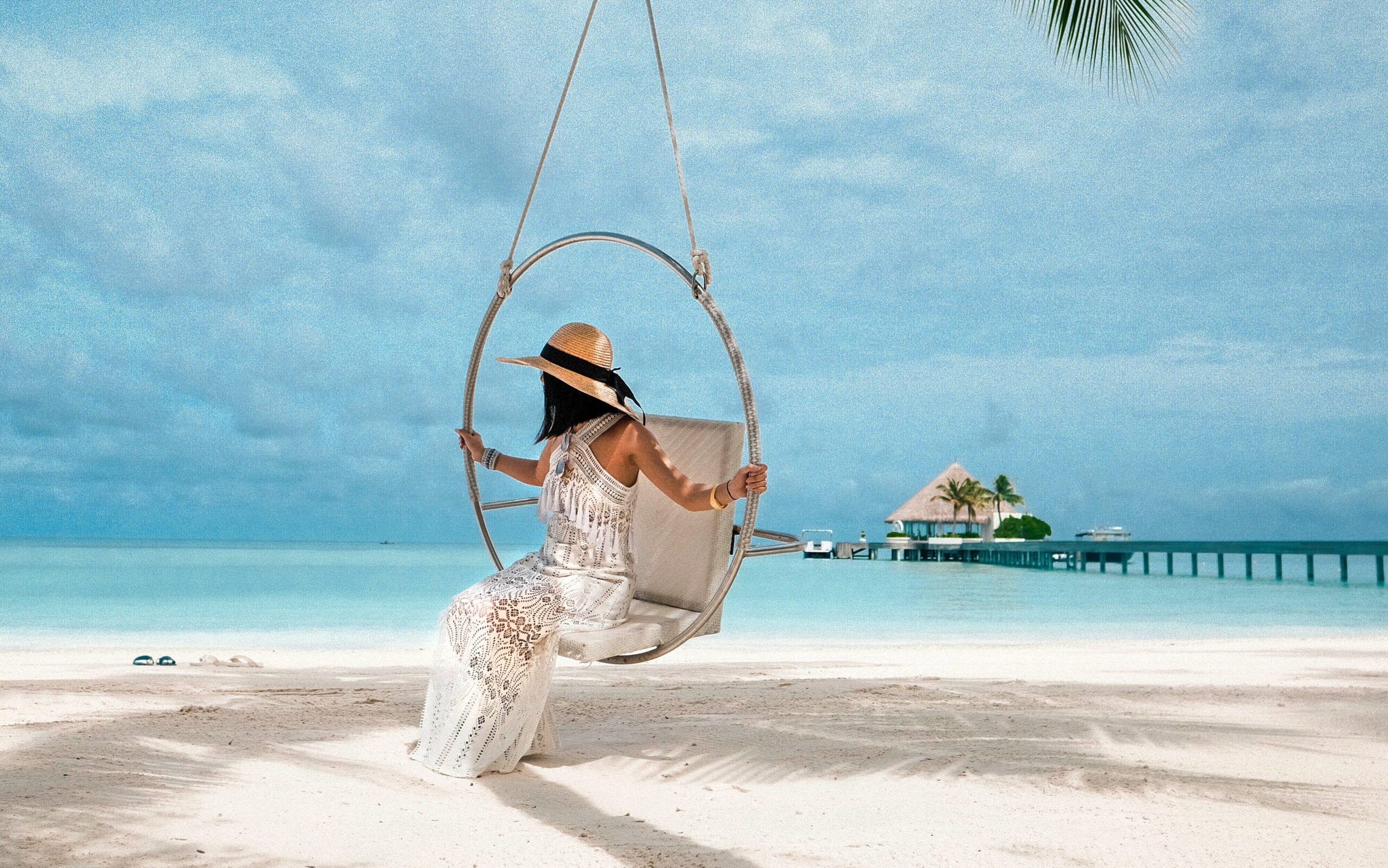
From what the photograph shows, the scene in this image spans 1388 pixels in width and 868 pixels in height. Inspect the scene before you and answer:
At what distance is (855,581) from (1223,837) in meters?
25.5

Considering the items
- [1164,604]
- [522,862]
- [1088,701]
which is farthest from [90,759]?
[1164,604]

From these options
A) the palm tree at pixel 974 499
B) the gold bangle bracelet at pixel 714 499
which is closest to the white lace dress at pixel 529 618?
the gold bangle bracelet at pixel 714 499

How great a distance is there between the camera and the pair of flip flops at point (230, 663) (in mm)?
7559

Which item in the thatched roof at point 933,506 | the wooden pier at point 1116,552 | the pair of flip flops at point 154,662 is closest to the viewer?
the pair of flip flops at point 154,662

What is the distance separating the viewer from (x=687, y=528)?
3.71m

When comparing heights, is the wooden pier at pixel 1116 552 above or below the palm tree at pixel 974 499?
below

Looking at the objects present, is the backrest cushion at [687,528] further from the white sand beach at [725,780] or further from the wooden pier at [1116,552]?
the wooden pier at [1116,552]

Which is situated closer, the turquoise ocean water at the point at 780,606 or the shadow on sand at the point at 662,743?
the shadow on sand at the point at 662,743

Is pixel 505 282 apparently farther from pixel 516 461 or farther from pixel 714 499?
pixel 714 499

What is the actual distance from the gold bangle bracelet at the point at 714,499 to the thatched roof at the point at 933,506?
143 ft

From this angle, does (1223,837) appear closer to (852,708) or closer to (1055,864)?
(1055,864)

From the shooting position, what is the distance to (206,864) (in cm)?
241

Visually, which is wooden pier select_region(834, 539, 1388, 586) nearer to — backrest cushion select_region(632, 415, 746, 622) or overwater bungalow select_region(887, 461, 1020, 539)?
overwater bungalow select_region(887, 461, 1020, 539)

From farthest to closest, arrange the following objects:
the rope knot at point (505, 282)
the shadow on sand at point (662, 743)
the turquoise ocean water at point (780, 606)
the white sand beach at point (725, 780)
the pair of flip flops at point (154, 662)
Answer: the turquoise ocean water at point (780, 606) < the pair of flip flops at point (154, 662) < the rope knot at point (505, 282) < the shadow on sand at point (662, 743) < the white sand beach at point (725, 780)
